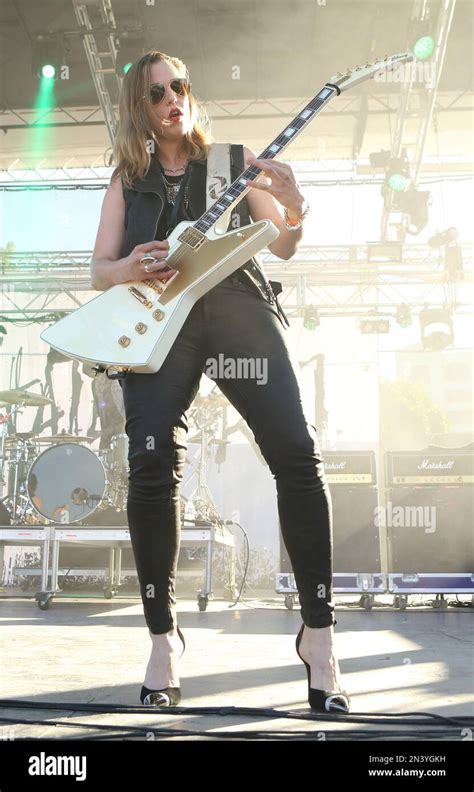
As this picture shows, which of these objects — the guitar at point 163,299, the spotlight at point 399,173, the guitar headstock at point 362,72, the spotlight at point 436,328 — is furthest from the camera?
the spotlight at point 436,328

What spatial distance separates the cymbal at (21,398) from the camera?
6.82 m

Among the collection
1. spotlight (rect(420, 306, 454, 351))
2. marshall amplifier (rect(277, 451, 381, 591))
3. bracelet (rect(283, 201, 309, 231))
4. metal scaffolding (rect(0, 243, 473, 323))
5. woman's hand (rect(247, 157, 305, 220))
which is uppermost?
metal scaffolding (rect(0, 243, 473, 323))

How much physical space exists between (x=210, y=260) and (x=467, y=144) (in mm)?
9487

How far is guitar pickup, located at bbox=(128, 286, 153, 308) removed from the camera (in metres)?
Result: 1.75

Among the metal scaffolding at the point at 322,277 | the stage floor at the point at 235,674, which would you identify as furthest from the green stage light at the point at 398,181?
the stage floor at the point at 235,674

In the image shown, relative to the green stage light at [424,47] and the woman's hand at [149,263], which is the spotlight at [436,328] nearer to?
the green stage light at [424,47]

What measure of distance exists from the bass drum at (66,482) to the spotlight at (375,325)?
6.60 meters

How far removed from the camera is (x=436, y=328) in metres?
11.1

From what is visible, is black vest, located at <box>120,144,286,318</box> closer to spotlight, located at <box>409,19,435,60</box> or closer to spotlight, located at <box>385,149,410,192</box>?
spotlight, located at <box>409,19,435,60</box>

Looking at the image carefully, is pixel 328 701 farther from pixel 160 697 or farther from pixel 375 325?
pixel 375 325

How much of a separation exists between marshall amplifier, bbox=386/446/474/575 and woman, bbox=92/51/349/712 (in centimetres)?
430

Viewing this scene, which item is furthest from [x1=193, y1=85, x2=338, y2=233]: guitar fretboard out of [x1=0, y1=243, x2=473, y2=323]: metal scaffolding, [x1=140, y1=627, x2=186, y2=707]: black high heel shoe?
[x1=0, y1=243, x2=473, y2=323]: metal scaffolding

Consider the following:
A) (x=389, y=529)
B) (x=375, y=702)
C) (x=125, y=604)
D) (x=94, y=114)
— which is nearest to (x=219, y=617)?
(x=125, y=604)

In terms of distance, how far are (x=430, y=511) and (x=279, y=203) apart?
173 inches
